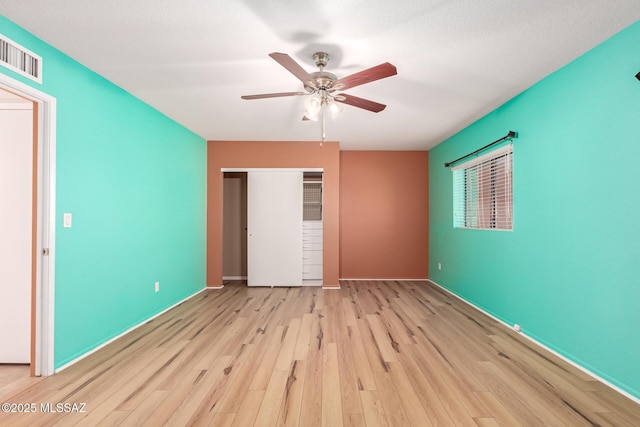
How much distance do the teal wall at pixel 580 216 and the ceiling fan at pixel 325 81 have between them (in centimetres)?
157

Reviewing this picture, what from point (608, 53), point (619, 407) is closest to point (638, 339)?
point (619, 407)

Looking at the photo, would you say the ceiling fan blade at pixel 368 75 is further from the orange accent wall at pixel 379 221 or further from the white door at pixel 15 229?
the orange accent wall at pixel 379 221

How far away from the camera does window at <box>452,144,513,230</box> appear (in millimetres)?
3625

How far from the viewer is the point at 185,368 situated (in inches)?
96.9

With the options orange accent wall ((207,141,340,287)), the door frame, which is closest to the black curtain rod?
orange accent wall ((207,141,340,287))

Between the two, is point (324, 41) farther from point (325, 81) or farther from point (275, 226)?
point (275, 226)

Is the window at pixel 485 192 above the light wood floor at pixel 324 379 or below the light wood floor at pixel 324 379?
above

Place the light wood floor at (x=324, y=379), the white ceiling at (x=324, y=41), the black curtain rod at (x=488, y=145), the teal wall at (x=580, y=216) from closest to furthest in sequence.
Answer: the light wood floor at (x=324, y=379) → the white ceiling at (x=324, y=41) → the teal wall at (x=580, y=216) → the black curtain rod at (x=488, y=145)

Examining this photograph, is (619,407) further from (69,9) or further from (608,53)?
(69,9)

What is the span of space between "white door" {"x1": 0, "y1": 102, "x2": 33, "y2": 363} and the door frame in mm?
304

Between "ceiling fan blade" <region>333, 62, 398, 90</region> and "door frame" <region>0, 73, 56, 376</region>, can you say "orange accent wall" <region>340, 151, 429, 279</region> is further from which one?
"door frame" <region>0, 73, 56, 376</region>

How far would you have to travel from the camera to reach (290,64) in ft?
6.86

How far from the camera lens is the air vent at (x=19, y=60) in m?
2.06

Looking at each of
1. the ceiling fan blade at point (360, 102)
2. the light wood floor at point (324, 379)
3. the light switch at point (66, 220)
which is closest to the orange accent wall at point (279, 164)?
the light wood floor at point (324, 379)
